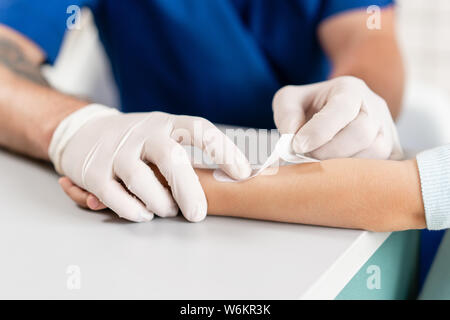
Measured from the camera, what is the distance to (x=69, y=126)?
2.58 feet

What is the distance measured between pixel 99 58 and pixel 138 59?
0.30 m

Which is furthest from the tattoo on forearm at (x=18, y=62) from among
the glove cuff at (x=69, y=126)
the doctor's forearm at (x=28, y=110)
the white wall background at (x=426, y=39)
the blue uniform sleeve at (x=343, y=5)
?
the white wall background at (x=426, y=39)

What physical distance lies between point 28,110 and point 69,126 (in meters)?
0.17

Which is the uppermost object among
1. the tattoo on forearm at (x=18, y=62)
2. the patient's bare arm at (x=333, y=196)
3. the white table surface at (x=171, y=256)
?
the tattoo on forearm at (x=18, y=62)

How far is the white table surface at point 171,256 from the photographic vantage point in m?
0.51

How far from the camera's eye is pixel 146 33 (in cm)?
130

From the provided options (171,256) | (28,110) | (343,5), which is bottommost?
(171,256)

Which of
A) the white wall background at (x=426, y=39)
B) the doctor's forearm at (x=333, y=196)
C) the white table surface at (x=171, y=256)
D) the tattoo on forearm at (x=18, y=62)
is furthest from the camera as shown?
the white wall background at (x=426, y=39)

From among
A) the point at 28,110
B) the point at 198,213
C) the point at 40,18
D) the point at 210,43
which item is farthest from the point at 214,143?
the point at 40,18

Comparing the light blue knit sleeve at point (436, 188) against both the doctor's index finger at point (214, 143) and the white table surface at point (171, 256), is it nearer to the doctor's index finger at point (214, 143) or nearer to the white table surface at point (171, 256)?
the white table surface at point (171, 256)

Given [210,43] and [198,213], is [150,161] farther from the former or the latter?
[210,43]

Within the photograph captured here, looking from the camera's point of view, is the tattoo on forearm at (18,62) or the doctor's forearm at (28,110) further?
the tattoo on forearm at (18,62)

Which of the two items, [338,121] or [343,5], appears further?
[343,5]
